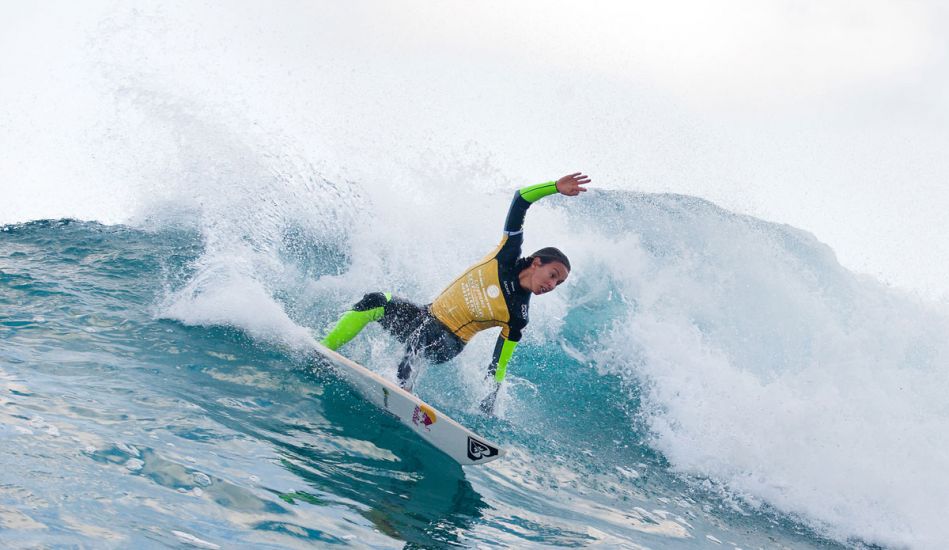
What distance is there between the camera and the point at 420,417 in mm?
4773

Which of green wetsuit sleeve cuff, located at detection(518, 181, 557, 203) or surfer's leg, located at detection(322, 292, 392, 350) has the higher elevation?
green wetsuit sleeve cuff, located at detection(518, 181, 557, 203)

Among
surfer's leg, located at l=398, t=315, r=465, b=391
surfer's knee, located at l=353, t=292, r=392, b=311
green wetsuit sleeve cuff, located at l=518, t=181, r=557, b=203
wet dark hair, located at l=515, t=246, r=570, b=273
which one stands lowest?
surfer's leg, located at l=398, t=315, r=465, b=391

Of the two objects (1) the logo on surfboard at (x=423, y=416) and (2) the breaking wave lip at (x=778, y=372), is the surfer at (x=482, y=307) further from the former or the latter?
(2) the breaking wave lip at (x=778, y=372)

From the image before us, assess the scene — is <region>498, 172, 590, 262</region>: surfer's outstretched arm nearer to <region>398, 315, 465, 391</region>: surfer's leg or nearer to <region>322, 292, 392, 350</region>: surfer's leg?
<region>398, 315, 465, 391</region>: surfer's leg

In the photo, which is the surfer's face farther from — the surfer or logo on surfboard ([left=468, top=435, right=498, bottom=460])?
logo on surfboard ([left=468, top=435, right=498, bottom=460])

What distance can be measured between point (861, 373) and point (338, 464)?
7.13 meters

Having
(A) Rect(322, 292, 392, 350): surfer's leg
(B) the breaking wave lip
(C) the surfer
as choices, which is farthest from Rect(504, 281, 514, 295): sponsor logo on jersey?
(B) the breaking wave lip

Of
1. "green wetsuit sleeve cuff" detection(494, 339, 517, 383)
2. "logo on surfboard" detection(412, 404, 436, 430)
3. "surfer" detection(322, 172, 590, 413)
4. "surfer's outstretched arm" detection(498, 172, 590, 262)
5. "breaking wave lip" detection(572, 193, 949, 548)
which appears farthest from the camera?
"breaking wave lip" detection(572, 193, 949, 548)

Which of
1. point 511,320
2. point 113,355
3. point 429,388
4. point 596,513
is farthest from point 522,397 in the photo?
point 113,355

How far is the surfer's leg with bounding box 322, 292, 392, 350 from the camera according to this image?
562cm

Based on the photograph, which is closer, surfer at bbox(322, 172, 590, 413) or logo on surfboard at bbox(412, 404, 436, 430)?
logo on surfboard at bbox(412, 404, 436, 430)

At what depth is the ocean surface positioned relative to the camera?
327 centimetres

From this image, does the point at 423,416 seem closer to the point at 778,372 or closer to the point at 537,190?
the point at 537,190

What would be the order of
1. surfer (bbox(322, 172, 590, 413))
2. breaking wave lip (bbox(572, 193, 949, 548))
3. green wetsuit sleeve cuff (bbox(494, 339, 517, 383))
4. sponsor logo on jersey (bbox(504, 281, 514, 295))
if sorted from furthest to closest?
breaking wave lip (bbox(572, 193, 949, 548)), green wetsuit sleeve cuff (bbox(494, 339, 517, 383)), sponsor logo on jersey (bbox(504, 281, 514, 295)), surfer (bbox(322, 172, 590, 413))
